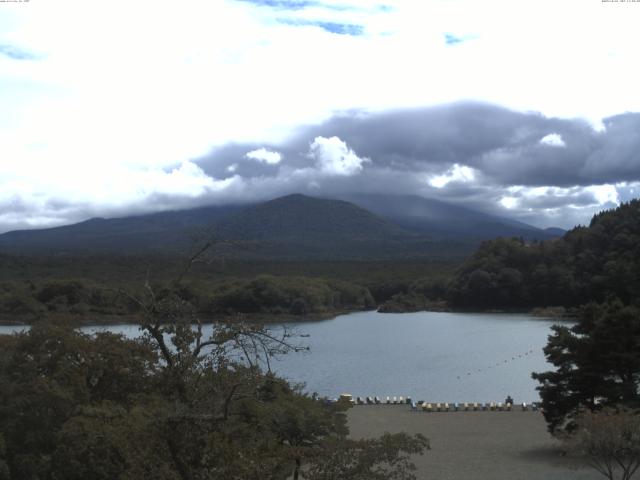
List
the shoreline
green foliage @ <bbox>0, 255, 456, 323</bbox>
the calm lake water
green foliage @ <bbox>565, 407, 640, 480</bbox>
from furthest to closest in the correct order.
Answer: green foliage @ <bbox>0, 255, 456, 323</bbox> → the shoreline → the calm lake water → green foliage @ <bbox>565, 407, 640, 480</bbox>

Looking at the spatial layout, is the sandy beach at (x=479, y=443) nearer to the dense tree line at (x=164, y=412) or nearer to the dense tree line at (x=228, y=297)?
the dense tree line at (x=164, y=412)

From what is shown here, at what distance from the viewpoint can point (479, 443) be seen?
21266mm

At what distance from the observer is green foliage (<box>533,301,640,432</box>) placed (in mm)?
18628

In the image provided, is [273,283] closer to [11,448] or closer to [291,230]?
[11,448]

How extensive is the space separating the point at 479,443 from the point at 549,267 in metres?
64.0

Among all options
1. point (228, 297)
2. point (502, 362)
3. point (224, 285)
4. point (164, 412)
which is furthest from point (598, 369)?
point (224, 285)

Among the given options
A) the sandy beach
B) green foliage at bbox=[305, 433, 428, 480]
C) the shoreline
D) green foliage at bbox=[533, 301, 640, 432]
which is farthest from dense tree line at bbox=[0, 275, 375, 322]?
green foliage at bbox=[305, 433, 428, 480]

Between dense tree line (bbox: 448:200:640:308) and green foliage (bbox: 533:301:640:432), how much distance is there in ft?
179

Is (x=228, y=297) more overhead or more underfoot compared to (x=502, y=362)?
more overhead

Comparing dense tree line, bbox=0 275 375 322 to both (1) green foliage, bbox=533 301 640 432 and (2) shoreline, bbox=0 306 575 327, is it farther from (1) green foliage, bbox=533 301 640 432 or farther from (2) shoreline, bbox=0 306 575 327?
(1) green foliage, bbox=533 301 640 432

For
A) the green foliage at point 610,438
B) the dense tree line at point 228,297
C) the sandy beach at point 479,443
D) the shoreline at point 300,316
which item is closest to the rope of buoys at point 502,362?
the shoreline at point 300,316

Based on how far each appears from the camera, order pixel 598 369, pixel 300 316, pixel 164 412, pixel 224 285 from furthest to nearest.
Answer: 1. pixel 224 285
2. pixel 300 316
3. pixel 598 369
4. pixel 164 412

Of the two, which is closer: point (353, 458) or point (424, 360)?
point (353, 458)

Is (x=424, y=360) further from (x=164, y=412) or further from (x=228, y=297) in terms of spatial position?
(x=164, y=412)
